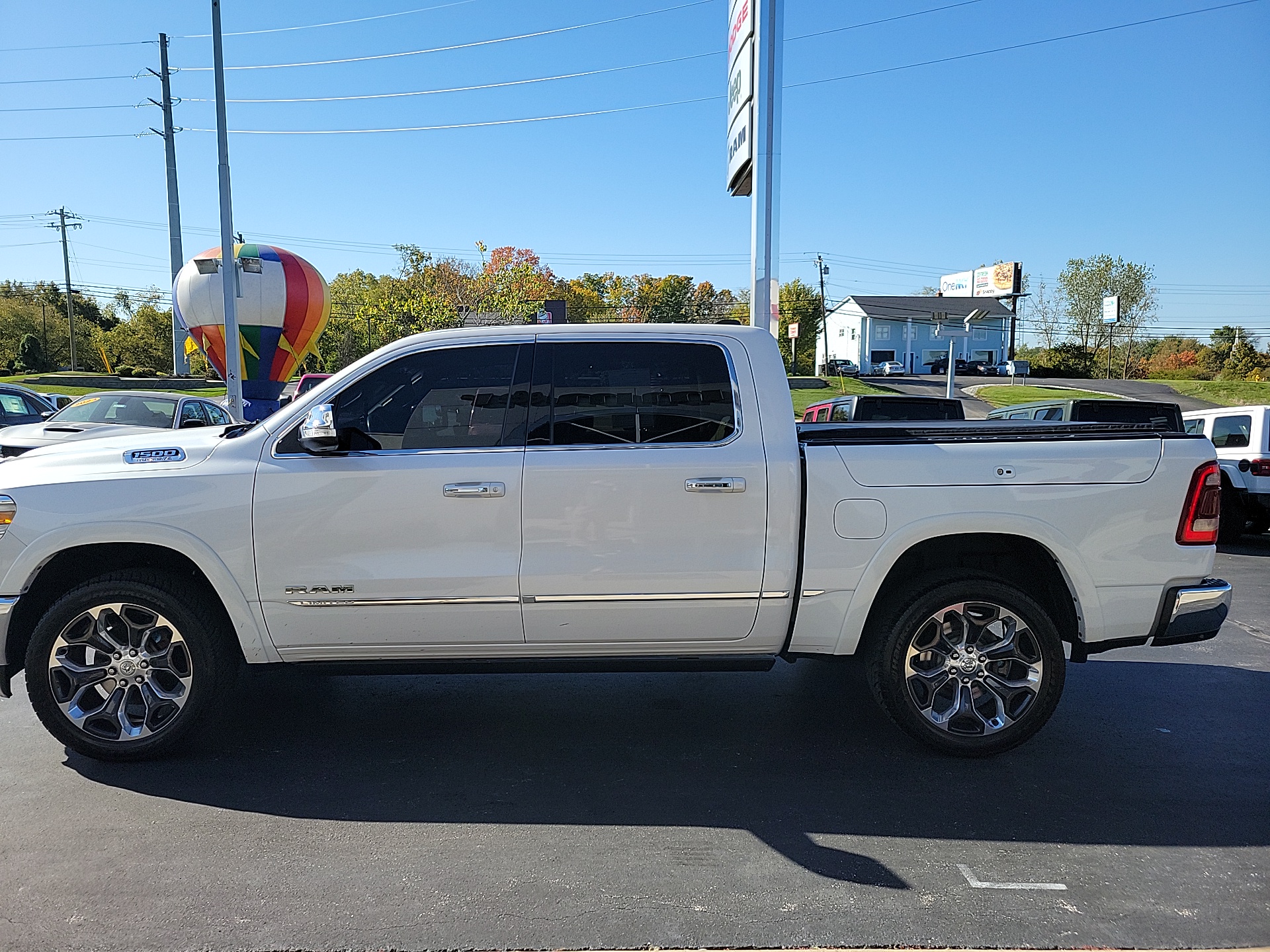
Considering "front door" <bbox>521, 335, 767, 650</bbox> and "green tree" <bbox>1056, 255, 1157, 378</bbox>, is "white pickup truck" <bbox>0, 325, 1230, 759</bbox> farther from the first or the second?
"green tree" <bbox>1056, 255, 1157, 378</bbox>

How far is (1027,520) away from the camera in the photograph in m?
4.23

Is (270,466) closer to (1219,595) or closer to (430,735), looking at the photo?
(430,735)

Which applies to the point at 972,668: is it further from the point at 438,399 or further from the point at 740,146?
the point at 740,146

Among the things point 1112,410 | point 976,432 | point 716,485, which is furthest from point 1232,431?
point 716,485

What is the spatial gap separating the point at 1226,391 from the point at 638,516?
53075 mm

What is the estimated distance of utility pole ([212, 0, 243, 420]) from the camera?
56.7 ft

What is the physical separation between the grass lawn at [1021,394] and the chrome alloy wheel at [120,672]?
43.4 metres

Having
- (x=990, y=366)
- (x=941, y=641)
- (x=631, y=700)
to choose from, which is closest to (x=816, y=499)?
(x=941, y=641)

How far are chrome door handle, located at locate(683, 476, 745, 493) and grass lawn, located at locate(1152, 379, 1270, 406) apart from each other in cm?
4394

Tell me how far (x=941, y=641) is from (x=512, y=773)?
2.10 metres

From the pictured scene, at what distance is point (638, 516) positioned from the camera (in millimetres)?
4195

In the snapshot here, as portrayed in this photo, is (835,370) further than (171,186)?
Yes

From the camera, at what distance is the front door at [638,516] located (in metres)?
4.19

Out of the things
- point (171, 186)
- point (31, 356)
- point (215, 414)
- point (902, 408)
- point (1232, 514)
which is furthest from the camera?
point (31, 356)
